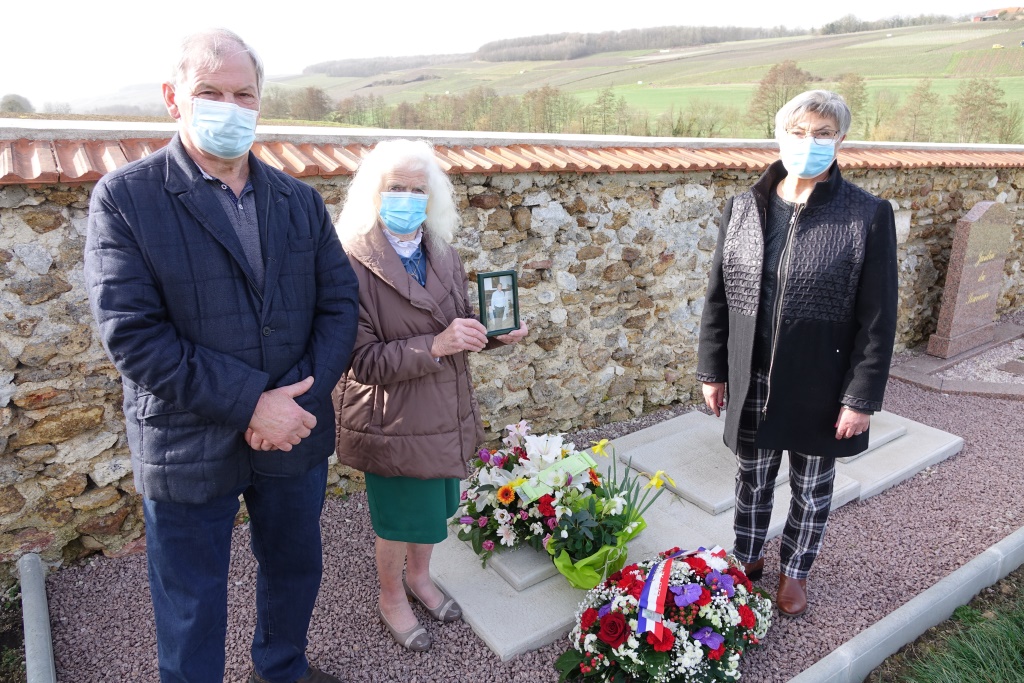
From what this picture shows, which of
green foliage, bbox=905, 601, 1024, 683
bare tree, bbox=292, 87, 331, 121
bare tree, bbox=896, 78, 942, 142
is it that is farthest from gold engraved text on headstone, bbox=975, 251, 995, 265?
bare tree, bbox=896, 78, 942, 142

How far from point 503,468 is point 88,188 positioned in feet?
7.44

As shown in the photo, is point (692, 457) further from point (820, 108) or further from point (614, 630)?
point (820, 108)

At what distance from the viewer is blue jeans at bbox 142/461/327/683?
1847 mm

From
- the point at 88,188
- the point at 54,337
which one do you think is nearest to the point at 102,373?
the point at 54,337

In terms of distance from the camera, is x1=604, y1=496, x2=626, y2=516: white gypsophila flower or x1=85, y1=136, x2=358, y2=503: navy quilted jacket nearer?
x1=85, y1=136, x2=358, y2=503: navy quilted jacket

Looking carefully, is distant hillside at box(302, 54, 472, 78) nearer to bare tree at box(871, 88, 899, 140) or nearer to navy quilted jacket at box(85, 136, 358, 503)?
bare tree at box(871, 88, 899, 140)

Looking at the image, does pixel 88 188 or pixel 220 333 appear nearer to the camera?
pixel 220 333

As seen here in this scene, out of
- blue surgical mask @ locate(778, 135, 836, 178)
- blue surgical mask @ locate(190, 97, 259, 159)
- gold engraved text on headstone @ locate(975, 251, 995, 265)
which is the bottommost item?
gold engraved text on headstone @ locate(975, 251, 995, 265)

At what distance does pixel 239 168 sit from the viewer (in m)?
1.84

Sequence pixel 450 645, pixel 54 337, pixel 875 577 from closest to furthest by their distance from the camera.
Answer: pixel 450 645 < pixel 54 337 < pixel 875 577

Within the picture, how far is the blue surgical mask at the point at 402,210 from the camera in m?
2.17

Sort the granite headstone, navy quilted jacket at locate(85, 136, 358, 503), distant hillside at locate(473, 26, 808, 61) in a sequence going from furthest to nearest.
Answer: distant hillside at locate(473, 26, 808, 61) → the granite headstone → navy quilted jacket at locate(85, 136, 358, 503)

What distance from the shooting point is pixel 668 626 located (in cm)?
228

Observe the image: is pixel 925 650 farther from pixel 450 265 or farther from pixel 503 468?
pixel 450 265
